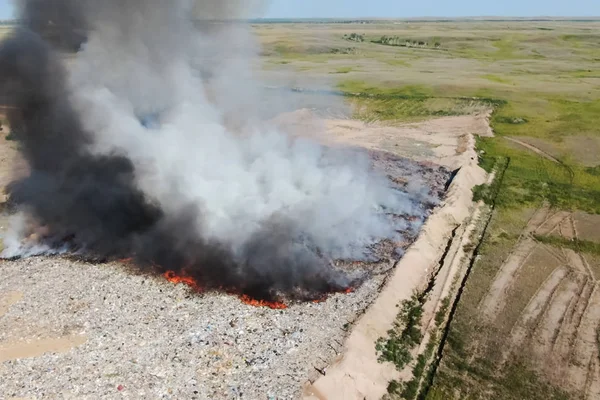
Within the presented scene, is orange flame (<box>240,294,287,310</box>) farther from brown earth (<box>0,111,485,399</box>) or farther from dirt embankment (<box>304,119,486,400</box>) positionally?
dirt embankment (<box>304,119,486,400</box>)

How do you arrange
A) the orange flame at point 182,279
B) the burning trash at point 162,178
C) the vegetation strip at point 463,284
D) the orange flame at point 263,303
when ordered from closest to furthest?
the vegetation strip at point 463,284
the orange flame at point 263,303
the orange flame at point 182,279
the burning trash at point 162,178

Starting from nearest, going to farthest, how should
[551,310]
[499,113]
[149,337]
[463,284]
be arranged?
[149,337] → [551,310] → [463,284] → [499,113]

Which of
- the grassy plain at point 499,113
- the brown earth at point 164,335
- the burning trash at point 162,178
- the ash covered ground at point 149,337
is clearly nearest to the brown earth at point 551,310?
the grassy plain at point 499,113

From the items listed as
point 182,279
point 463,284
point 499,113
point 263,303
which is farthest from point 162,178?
point 499,113

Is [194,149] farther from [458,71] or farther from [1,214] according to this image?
[458,71]

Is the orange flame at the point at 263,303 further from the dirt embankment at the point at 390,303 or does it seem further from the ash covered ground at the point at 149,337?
the dirt embankment at the point at 390,303

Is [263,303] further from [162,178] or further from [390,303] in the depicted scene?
[162,178]
